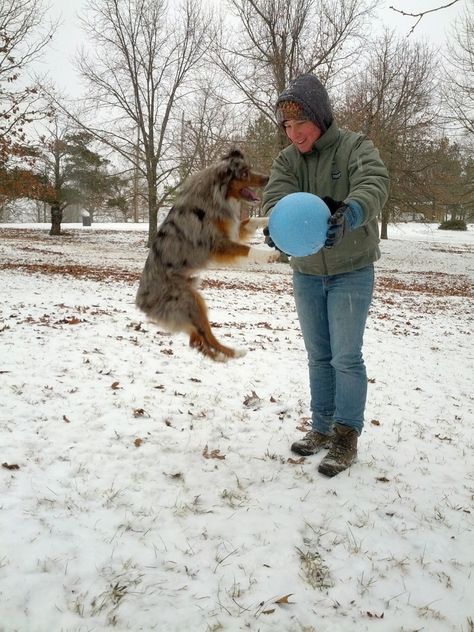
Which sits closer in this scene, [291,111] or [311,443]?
[291,111]

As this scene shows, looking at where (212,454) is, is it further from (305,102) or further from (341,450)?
(305,102)

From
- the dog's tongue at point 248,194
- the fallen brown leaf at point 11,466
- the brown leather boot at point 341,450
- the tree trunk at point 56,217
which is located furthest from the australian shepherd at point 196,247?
the tree trunk at point 56,217

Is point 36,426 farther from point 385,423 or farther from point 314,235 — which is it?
point 385,423

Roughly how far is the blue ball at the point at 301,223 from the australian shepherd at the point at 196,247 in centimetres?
115

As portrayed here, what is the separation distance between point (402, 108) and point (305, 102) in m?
25.8

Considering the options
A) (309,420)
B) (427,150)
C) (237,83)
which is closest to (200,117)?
(237,83)

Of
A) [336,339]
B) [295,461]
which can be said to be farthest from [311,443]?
[336,339]

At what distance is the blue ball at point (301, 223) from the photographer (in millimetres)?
2830

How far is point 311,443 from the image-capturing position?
3.82 metres

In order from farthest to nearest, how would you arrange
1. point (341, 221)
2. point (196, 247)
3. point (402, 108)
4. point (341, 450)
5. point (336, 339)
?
point (402, 108) → point (196, 247) → point (341, 450) → point (336, 339) → point (341, 221)

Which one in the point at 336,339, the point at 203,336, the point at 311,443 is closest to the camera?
the point at 336,339

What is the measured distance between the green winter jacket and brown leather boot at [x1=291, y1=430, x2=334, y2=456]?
4.97ft

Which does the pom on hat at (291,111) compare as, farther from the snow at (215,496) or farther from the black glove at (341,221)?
the snow at (215,496)

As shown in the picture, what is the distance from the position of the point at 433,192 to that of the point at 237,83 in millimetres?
12769
